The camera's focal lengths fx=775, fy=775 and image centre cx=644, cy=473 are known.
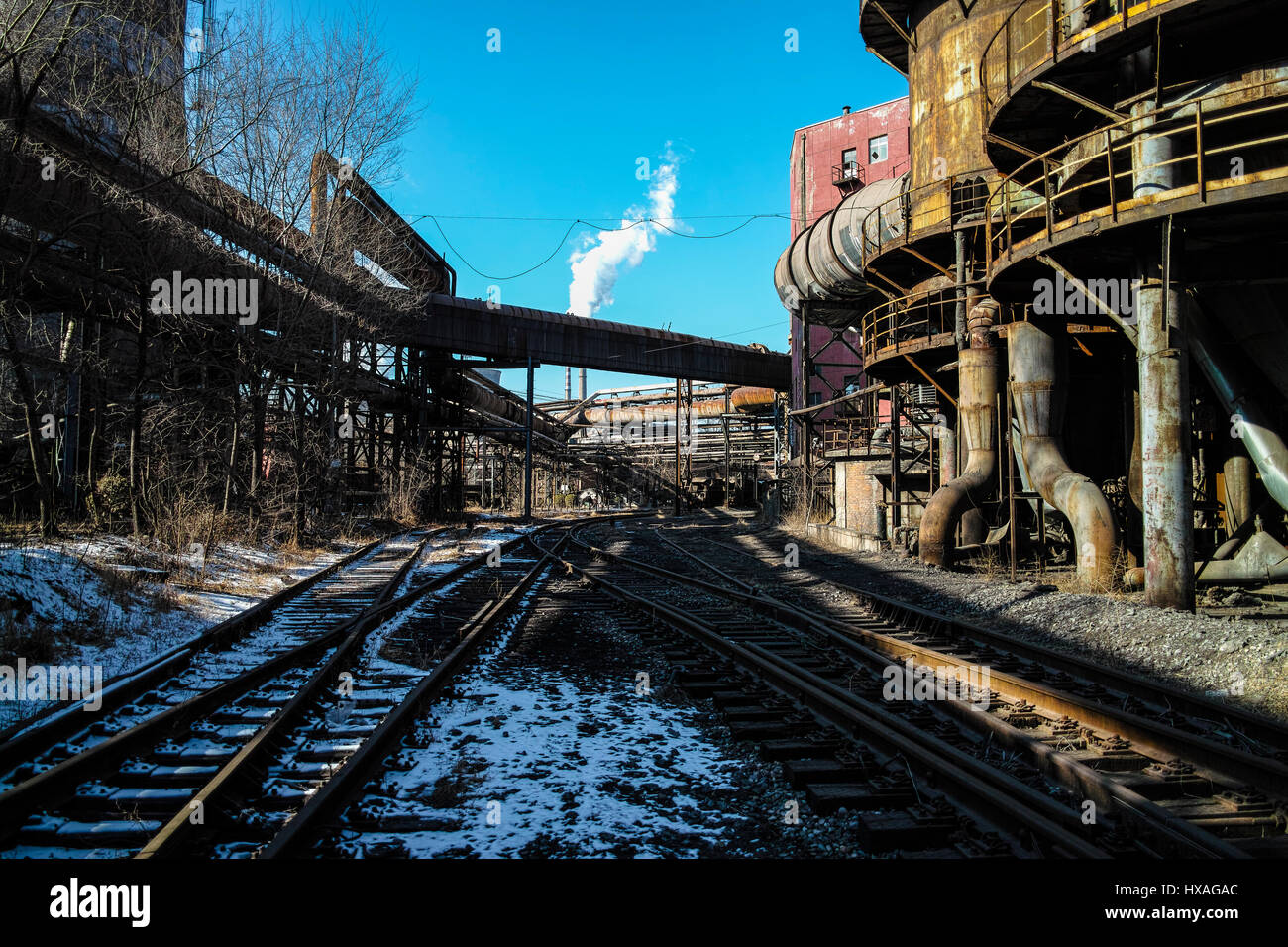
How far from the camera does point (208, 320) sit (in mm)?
15625

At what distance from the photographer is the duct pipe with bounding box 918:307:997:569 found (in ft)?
45.2

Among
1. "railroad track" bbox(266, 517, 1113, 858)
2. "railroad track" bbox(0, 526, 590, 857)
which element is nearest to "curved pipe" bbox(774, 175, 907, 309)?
"railroad track" bbox(266, 517, 1113, 858)

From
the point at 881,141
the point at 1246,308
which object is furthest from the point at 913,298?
the point at 881,141

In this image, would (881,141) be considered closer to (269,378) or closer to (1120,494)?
(1120,494)

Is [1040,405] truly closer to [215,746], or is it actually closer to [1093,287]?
[1093,287]

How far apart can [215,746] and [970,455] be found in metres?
13.4

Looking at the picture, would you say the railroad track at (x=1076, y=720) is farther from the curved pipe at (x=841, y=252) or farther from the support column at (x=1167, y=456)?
the curved pipe at (x=841, y=252)

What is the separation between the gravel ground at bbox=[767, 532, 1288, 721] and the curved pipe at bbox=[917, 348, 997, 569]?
1.60 meters

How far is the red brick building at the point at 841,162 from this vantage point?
36250mm

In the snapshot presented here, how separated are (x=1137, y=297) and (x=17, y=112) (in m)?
13.2

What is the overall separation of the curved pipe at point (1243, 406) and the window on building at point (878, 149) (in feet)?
97.4

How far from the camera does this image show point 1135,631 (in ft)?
25.8

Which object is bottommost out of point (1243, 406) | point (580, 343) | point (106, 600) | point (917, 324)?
point (106, 600)

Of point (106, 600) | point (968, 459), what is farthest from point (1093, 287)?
point (106, 600)
